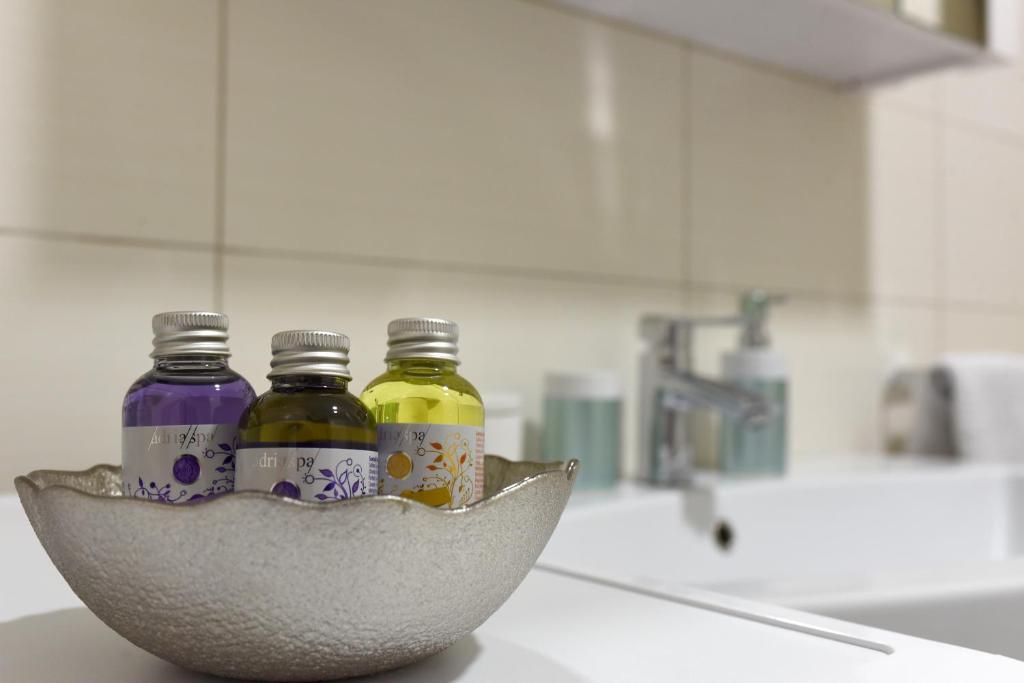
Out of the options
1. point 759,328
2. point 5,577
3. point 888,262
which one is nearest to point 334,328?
point 5,577

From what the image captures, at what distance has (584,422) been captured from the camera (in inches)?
31.2

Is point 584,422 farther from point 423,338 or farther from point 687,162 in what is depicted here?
point 423,338

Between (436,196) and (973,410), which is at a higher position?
(436,196)

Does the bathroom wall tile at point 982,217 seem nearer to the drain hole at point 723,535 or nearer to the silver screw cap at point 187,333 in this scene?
the drain hole at point 723,535

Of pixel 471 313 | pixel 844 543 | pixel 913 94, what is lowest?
pixel 844 543

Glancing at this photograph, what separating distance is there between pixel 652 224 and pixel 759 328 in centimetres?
15

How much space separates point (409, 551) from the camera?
27 cm

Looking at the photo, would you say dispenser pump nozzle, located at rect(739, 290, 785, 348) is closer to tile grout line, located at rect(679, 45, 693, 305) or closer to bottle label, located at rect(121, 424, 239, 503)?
tile grout line, located at rect(679, 45, 693, 305)

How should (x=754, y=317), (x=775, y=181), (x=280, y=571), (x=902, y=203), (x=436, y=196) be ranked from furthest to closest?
(x=902, y=203) → (x=775, y=181) → (x=754, y=317) → (x=436, y=196) → (x=280, y=571)

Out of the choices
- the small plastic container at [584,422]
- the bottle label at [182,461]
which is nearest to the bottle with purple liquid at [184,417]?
the bottle label at [182,461]

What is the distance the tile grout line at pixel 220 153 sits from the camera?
667mm

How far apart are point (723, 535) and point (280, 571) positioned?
64 centimetres

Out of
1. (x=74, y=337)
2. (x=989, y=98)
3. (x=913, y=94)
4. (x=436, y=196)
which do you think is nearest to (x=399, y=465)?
(x=74, y=337)

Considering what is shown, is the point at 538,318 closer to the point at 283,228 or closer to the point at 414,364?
the point at 283,228
